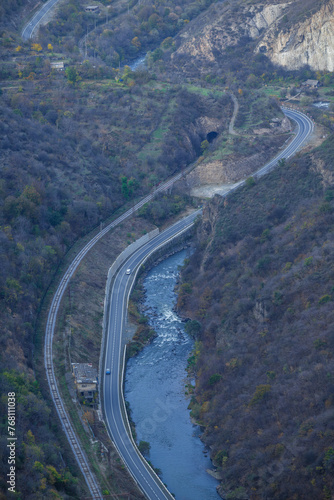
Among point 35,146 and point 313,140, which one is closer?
point 35,146

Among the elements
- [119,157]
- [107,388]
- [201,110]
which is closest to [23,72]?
[119,157]

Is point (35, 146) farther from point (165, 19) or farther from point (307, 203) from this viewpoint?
point (165, 19)

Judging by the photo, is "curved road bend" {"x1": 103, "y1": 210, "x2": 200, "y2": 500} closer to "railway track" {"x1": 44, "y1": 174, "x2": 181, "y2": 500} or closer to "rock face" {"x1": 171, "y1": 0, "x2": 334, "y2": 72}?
"railway track" {"x1": 44, "y1": 174, "x2": 181, "y2": 500}

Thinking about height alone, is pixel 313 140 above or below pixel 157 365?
above

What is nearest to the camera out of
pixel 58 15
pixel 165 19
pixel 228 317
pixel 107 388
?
pixel 107 388

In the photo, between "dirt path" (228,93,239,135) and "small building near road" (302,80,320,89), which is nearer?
"dirt path" (228,93,239,135)

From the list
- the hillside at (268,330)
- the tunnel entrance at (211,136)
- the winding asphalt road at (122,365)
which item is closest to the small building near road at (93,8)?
A: the tunnel entrance at (211,136)

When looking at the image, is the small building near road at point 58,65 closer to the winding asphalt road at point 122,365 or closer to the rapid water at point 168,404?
the winding asphalt road at point 122,365

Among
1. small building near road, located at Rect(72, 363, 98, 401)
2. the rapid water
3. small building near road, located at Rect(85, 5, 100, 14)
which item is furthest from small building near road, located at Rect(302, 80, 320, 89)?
small building near road, located at Rect(72, 363, 98, 401)
